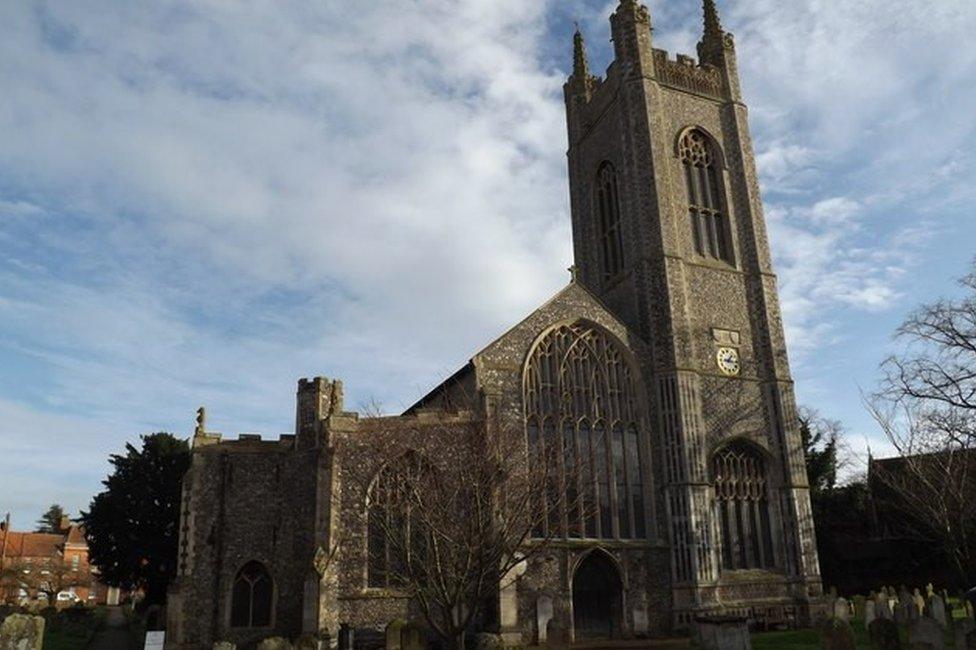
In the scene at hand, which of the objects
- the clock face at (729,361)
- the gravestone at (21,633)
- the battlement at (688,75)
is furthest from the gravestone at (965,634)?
the battlement at (688,75)

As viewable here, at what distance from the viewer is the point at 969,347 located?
20750mm

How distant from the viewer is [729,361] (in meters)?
25.5

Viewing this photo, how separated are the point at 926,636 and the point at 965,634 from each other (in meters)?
0.58

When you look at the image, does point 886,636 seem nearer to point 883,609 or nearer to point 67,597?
point 883,609

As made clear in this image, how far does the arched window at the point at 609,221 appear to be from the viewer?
28994 mm

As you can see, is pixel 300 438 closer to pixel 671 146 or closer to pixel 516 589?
pixel 516 589

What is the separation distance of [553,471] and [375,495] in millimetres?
5074

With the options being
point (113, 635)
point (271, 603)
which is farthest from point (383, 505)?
point (113, 635)

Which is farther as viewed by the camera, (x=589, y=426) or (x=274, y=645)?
(x=589, y=426)

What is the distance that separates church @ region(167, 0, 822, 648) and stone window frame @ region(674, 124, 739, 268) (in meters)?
0.08

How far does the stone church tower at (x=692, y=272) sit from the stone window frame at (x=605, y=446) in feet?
1.87

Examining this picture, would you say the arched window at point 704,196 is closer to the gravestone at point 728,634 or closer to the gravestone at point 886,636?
the gravestone at point 886,636

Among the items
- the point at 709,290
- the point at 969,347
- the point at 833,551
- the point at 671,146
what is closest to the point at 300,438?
the point at 709,290

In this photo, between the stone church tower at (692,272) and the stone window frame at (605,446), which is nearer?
the stone window frame at (605,446)
